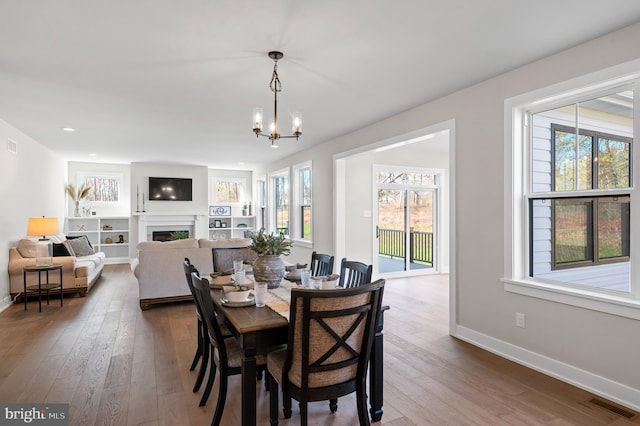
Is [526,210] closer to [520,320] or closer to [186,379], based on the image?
[520,320]

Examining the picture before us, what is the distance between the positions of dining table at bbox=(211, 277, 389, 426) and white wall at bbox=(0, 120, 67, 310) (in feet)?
14.3

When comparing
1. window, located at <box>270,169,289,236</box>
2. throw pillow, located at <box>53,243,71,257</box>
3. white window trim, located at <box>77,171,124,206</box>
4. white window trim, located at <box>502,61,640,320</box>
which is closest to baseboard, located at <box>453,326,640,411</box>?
white window trim, located at <box>502,61,640,320</box>

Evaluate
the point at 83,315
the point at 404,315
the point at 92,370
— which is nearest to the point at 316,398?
the point at 92,370

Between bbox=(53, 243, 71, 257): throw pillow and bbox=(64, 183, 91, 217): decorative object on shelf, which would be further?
bbox=(64, 183, 91, 217): decorative object on shelf

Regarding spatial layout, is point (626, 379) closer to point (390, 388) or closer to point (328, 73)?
point (390, 388)

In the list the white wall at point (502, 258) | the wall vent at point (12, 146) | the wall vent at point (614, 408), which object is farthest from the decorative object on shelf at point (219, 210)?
the wall vent at point (614, 408)

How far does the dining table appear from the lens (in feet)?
6.31

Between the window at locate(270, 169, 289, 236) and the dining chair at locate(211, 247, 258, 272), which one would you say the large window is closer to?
the dining chair at locate(211, 247, 258, 272)

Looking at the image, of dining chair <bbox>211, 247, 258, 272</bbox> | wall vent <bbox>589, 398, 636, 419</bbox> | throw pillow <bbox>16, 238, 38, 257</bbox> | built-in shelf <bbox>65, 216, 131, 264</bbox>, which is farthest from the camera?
built-in shelf <bbox>65, 216, 131, 264</bbox>

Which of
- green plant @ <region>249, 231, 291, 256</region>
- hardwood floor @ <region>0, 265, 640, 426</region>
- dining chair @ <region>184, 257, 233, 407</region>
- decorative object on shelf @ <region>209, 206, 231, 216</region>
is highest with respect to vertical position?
decorative object on shelf @ <region>209, 206, 231, 216</region>

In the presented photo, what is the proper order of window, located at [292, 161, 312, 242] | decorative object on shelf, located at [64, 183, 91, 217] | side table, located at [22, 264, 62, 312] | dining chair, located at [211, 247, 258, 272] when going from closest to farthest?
1. dining chair, located at [211, 247, 258, 272]
2. side table, located at [22, 264, 62, 312]
3. window, located at [292, 161, 312, 242]
4. decorative object on shelf, located at [64, 183, 91, 217]

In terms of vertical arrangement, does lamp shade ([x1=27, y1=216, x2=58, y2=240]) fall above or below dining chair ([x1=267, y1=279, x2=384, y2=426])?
above

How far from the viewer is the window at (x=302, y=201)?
23.7 ft

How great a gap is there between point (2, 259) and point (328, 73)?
198 inches
